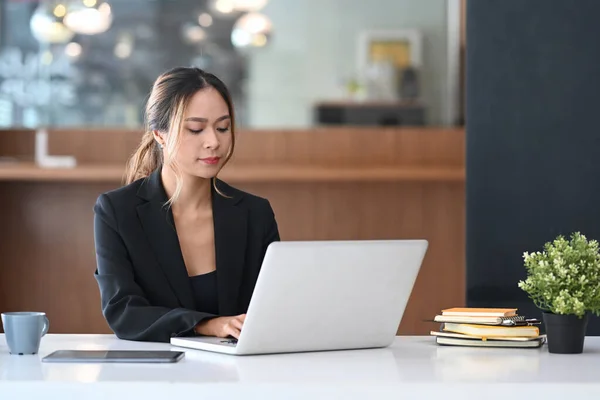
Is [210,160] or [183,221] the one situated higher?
[210,160]

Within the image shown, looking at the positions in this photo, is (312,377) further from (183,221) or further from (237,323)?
(183,221)

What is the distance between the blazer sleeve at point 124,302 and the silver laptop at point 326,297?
0.09 metres

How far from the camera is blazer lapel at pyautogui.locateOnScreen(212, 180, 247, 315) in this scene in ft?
7.82

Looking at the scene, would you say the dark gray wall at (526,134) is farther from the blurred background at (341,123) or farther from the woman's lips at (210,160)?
the woman's lips at (210,160)

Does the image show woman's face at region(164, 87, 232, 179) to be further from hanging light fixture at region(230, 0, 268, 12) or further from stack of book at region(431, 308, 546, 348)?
hanging light fixture at region(230, 0, 268, 12)

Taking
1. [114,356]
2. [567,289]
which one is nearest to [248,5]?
[567,289]

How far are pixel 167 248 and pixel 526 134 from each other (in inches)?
45.4

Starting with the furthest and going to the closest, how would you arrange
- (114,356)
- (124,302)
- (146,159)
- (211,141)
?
1. (146,159)
2. (211,141)
3. (124,302)
4. (114,356)

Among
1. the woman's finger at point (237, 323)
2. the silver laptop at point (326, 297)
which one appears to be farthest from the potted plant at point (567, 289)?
the woman's finger at point (237, 323)

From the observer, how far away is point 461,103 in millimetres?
8719

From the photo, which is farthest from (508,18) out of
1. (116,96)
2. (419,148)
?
(116,96)

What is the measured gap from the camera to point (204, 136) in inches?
91.0

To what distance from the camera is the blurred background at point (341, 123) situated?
9.50 ft

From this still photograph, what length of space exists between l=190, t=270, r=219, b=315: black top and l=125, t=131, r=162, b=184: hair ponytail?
1.05 feet
